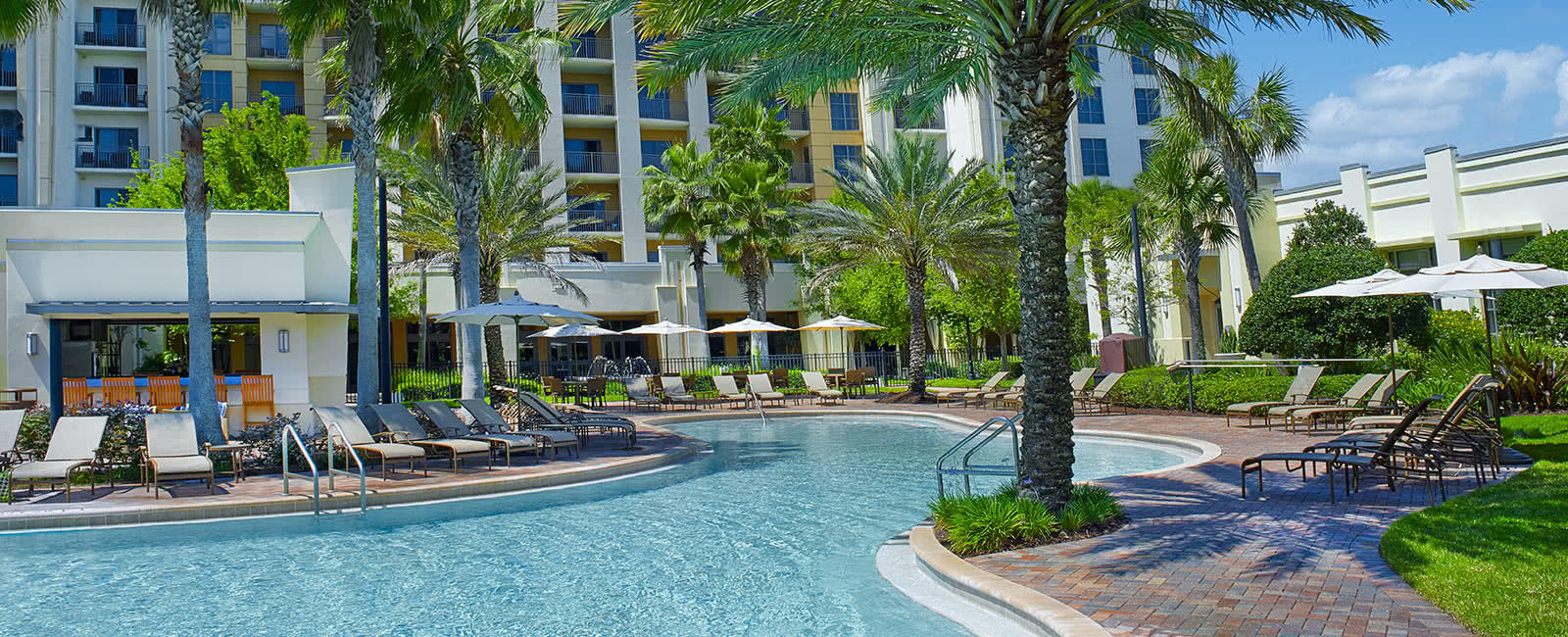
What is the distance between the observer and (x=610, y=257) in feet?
147

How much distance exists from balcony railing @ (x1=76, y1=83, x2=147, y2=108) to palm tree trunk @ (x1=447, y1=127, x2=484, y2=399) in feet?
104

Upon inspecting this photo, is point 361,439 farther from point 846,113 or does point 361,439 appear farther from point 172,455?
point 846,113

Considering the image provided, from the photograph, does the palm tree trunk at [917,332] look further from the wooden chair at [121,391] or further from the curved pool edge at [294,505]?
the wooden chair at [121,391]

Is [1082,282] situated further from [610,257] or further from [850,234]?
[610,257]

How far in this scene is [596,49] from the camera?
147 feet

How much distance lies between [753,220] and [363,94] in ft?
56.6

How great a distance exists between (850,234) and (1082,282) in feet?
50.9

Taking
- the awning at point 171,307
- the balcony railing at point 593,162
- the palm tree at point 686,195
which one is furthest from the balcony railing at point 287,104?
the awning at point 171,307

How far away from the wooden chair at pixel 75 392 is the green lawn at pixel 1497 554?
64.6 feet

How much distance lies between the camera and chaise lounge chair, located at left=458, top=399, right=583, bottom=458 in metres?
14.2

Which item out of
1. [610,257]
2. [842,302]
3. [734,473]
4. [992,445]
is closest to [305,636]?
[734,473]

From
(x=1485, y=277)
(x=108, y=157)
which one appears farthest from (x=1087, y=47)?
(x=108, y=157)

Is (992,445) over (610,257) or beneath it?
beneath

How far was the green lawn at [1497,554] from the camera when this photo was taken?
4965mm
